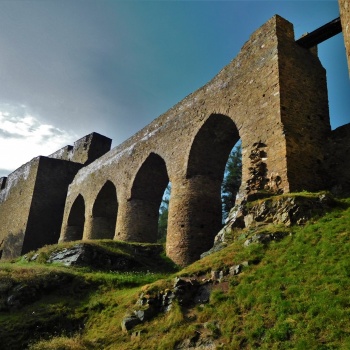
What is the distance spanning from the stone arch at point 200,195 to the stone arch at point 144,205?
3.72 m

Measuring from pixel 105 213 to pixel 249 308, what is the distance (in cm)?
1922

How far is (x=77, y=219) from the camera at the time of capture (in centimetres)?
2839

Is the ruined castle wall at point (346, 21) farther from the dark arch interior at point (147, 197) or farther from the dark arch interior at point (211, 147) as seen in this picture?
the dark arch interior at point (147, 197)

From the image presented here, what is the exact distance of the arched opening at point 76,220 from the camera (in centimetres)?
2797

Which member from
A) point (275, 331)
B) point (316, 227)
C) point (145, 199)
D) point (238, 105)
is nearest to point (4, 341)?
point (275, 331)

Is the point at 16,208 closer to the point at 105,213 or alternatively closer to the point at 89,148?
the point at 89,148

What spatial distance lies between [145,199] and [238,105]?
8.70m

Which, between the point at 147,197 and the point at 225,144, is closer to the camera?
the point at 225,144

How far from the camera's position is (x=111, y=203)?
2584cm

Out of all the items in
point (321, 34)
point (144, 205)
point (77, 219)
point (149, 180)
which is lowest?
point (144, 205)

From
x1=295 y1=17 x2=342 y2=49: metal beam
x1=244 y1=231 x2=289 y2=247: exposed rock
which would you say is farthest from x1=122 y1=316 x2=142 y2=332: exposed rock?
x1=295 y1=17 x2=342 y2=49: metal beam

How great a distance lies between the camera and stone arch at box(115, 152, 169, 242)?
68.0 ft

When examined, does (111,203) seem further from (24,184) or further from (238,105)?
(238,105)

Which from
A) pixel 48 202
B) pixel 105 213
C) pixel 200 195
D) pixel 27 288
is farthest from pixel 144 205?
pixel 48 202
